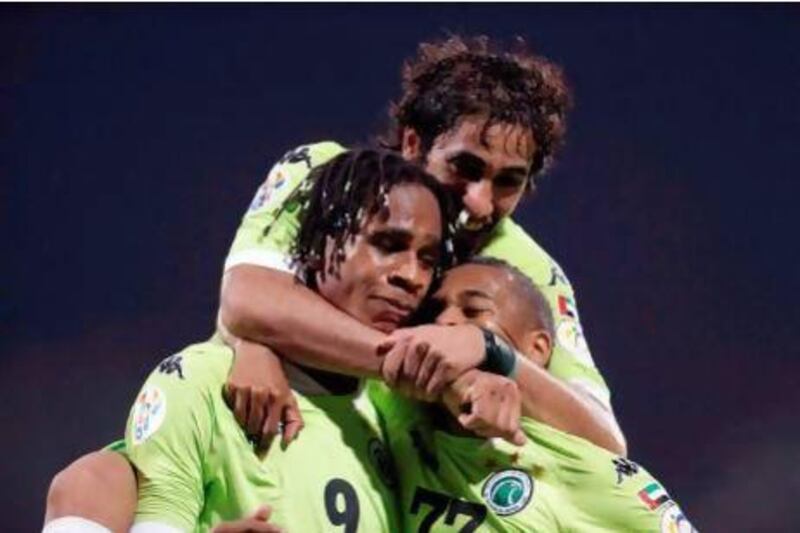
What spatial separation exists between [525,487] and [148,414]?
0.42 meters

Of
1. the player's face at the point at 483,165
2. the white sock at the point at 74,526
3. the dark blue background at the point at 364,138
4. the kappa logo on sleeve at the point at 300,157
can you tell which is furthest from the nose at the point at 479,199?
the dark blue background at the point at 364,138

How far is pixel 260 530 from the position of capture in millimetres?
1740

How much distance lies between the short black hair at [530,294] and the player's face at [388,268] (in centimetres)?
11

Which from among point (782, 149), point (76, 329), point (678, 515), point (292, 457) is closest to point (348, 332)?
point (292, 457)

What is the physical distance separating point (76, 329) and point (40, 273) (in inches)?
5.0

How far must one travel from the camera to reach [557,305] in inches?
94.0

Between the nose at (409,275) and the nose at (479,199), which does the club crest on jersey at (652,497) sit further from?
the nose at (479,199)

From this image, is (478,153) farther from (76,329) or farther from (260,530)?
(76,329)

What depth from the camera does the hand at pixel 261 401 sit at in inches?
74.3

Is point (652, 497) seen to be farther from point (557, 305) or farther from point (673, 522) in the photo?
point (557, 305)

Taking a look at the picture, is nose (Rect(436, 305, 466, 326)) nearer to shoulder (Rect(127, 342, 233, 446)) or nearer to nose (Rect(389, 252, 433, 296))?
nose (Rect(389, 252, 433, 296))

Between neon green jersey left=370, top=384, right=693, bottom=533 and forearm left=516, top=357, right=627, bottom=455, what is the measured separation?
2 cm

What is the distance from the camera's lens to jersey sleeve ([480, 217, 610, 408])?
2.29 m

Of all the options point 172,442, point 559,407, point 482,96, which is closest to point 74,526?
point 172,442
